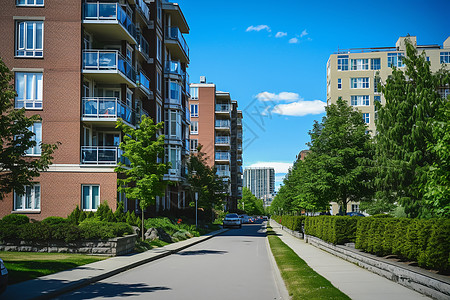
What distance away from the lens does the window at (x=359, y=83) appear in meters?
80.3

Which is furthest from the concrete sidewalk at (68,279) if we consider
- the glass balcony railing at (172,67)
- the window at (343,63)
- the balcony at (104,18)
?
the window at (343,63)

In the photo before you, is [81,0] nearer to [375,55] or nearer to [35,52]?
[35,52]

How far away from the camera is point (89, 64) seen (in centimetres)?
2928

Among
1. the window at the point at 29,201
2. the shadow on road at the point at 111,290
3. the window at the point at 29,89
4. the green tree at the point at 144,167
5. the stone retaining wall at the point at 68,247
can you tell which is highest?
the window at the point at 29,89

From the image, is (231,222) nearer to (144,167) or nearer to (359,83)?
(144,167)

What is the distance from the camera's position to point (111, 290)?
11.1m

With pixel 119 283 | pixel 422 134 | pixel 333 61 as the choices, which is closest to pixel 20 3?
pixel 119 283

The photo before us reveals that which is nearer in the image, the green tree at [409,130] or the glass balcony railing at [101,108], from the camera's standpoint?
the green tree at [409,130]

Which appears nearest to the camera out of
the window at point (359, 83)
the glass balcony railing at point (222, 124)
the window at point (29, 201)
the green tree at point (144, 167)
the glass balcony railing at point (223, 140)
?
the green tree at point (144, 167)

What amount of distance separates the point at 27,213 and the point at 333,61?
6441 cm

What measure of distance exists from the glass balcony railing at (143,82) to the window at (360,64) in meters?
51.8

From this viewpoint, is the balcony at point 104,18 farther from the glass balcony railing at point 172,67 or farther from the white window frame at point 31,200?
the glass balcony railing at point 172,67

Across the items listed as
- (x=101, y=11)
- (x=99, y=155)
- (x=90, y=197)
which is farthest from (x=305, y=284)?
(x=101, y=11)

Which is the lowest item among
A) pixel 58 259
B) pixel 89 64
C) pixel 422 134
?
pixel 58 259
